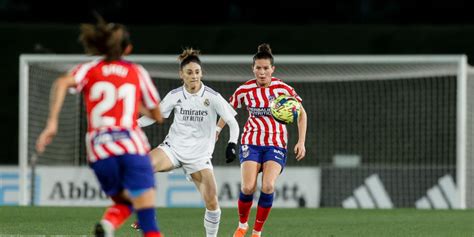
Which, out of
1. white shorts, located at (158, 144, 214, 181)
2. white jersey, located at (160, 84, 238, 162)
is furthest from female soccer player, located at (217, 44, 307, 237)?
white shorts, located at (158, 144, 214, 181)

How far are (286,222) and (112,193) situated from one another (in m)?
5.75

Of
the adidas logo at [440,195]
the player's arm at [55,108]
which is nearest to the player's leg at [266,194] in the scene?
the player's arm at [55,108]

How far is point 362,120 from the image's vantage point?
18641 millimetres

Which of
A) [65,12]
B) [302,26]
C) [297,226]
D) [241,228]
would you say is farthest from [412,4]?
[241,228]

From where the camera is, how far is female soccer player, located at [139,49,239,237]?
9.45m

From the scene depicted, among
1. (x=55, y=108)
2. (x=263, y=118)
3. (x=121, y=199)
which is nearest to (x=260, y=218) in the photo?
A: (x=263, y=118)

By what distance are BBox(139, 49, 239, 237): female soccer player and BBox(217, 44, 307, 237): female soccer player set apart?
1.60 ft

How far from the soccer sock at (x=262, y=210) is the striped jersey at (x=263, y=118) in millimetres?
492

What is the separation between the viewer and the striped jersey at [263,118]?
10.0 meters

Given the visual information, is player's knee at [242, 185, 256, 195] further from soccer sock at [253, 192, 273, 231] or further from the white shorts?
the white shorts

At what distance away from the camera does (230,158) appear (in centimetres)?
873

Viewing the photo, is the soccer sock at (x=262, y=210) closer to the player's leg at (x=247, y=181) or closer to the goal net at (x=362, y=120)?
the player's leg at (x=247, y=181)

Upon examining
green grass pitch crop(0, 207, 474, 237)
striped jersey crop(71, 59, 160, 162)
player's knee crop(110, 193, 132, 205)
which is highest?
striped jersey crop(71, 59, 160, 162)

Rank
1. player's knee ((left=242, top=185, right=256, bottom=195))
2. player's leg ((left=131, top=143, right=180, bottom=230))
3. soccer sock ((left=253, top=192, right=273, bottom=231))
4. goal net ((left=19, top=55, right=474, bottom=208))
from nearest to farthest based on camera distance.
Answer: player's leg ((left=131, top=143, right=180, bottom=230)) < soccer sock ((left=253, top=192, right=273, bottom=231)) < player's knee ((left=242, top=185, right=256, bottom=195)) < goal net ((left=19, top=55, right=474, bottom=208))
